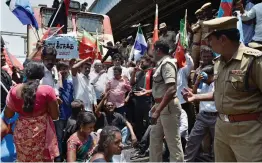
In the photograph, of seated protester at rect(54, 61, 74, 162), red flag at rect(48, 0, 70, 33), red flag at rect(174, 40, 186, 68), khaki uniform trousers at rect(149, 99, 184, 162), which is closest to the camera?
khaki uniform trousers at rect(149, 99, 184, 162)

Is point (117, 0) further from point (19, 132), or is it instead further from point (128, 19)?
point (19, 132)

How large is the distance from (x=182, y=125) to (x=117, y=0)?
10045 millimetres

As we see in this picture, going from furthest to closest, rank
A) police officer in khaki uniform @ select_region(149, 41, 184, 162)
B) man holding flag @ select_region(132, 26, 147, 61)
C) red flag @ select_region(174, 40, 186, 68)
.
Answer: man holding flag @ select_region(132, 26, 147, 61), red flag @ select_region(174, 40, 186, 68), police officer in khaki uniform @ select_region(149, 41, 184, 162)

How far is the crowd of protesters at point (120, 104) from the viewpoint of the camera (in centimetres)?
280

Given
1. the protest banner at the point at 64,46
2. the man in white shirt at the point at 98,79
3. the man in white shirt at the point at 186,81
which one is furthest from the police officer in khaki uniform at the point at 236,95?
the man in white shirt at the point at 98,79

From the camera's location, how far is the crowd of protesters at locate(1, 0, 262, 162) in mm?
2801

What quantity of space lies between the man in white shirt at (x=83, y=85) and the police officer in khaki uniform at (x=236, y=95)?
296 cm

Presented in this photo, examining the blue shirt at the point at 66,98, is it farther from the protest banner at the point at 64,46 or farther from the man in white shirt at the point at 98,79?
the man in white shirt at the point at 98,79

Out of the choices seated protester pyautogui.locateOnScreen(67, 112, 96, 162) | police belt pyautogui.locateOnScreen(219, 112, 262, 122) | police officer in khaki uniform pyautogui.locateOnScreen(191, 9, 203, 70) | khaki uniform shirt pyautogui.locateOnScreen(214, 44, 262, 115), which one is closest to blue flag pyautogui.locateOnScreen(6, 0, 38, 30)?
police officer in khaki uniform pyautogui.locateOnScreen(191, 9, 203, 70)

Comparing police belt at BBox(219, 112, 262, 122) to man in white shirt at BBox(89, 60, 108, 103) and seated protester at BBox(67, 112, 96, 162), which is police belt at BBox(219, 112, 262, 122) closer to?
seated protester at BBox(67, 112, 96, 162)

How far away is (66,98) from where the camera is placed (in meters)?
5.09

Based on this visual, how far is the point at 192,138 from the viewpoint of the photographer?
429 centimetres

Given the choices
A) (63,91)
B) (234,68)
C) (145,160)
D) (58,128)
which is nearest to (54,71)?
(63,91)

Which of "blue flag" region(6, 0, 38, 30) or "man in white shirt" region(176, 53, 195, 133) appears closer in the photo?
"man in white shirt" region(176, 53, 195, 133)
